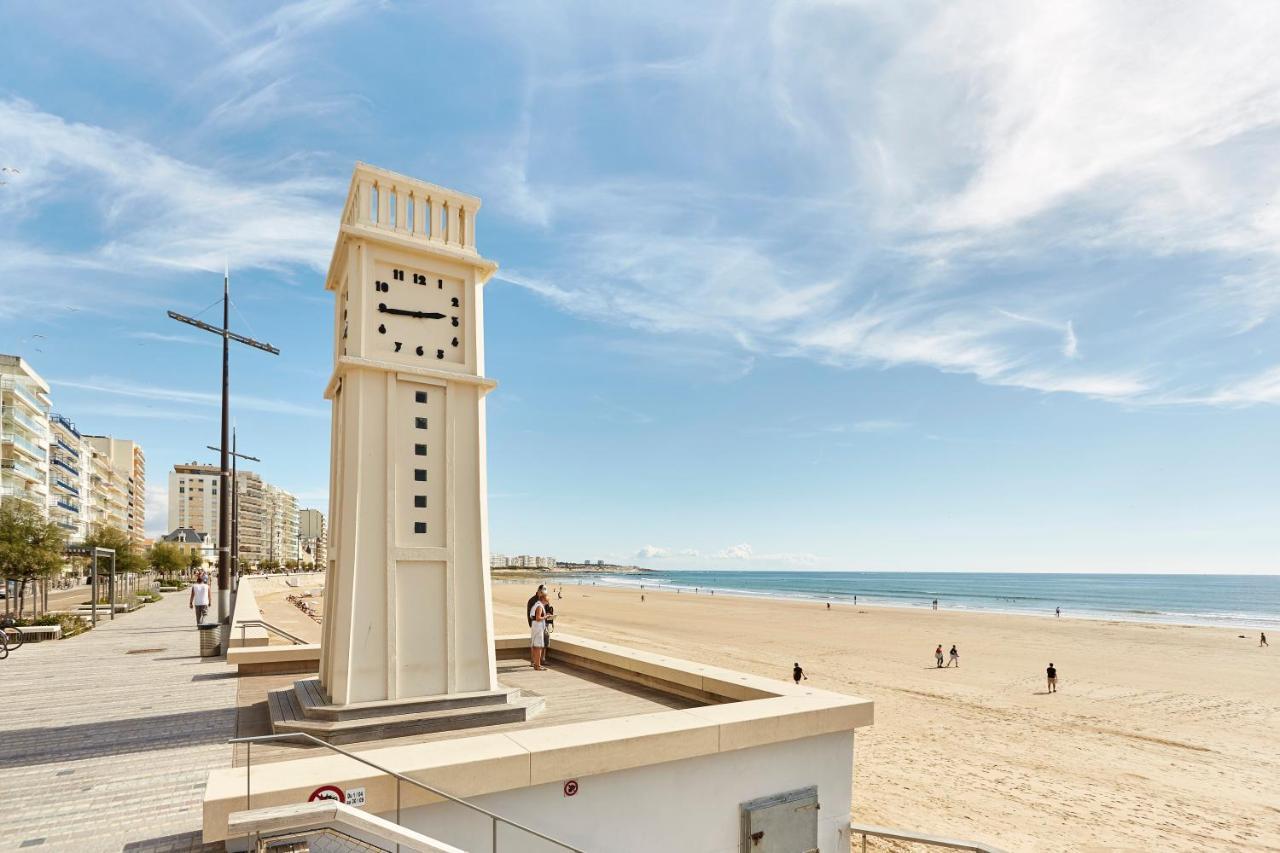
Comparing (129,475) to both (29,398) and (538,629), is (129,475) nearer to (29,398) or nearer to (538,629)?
(29,398)

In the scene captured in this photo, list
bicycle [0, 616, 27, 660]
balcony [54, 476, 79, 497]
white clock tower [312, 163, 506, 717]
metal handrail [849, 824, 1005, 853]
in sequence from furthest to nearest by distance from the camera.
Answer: balcony [54, 476, 79, 497], bicycle [0, 616, 27, 660], white clock tower [312, 163, 506, 717], metal handrail [849, 824, 1005, 853]

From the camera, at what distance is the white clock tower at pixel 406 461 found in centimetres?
933

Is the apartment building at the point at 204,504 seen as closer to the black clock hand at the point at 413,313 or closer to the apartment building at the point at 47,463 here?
the apartment building at the point at 47,463

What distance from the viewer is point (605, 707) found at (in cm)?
1026

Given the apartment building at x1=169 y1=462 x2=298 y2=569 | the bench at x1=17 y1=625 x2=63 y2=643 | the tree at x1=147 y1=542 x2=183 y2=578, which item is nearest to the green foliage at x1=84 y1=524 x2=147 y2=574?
the tree at x1=147 y1=542 x2=183 y2=578

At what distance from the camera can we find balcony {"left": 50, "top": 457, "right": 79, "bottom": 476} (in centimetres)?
7632

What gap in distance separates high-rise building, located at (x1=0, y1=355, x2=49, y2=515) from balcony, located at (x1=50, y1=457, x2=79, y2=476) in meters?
3.68

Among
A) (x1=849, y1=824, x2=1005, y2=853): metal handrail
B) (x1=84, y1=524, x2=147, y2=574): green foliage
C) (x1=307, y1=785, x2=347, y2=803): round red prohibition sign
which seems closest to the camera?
(x1=307, y1=785, x2=347, y2=803): round red prohibition sign

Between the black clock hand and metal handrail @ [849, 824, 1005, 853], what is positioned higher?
the black clock hand

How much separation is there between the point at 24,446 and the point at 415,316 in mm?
76225

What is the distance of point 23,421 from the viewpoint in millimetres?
65312

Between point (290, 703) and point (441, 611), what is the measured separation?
8.65ft

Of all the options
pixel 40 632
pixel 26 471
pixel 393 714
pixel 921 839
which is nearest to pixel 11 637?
pixel 40 632

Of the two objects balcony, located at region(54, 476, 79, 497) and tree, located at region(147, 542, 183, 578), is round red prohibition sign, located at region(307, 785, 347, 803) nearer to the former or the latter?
tree, located at region(147, 542, 183, 578)
